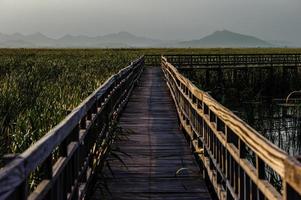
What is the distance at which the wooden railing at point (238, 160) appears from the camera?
2.81m

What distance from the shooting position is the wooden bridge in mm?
2938

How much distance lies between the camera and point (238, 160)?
4.55m

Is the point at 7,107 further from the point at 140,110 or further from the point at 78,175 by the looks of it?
the point at 140,110

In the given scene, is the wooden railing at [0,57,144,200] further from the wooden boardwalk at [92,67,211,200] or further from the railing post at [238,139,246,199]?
the railing post at [238,139,246,199]

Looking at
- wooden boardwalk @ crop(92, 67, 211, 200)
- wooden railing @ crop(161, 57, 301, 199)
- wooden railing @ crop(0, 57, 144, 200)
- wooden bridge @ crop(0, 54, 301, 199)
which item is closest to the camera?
wooden railing @ crop(0, 57, 144, 200)

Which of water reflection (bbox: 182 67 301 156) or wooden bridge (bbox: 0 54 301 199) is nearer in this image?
wooden bridge (bbox: 0 54 301 199)

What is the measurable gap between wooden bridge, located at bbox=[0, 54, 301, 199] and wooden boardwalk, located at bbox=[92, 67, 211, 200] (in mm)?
13

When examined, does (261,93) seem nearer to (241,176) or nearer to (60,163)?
(241,176)

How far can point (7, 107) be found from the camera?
8320 mm

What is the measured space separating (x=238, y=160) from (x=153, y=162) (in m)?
3.46

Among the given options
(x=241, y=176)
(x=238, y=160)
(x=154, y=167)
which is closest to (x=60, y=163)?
(x=238, y=160)

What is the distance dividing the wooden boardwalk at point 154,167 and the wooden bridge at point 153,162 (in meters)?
0.01

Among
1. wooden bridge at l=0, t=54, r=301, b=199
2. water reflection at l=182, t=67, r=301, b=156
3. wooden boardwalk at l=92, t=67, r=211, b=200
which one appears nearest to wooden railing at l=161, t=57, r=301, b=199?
wooden bridge at l=0, t=54, r=301, b=199

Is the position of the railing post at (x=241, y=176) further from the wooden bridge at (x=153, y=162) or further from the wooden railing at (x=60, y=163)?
the wooden railing at (x=60, y=163)
